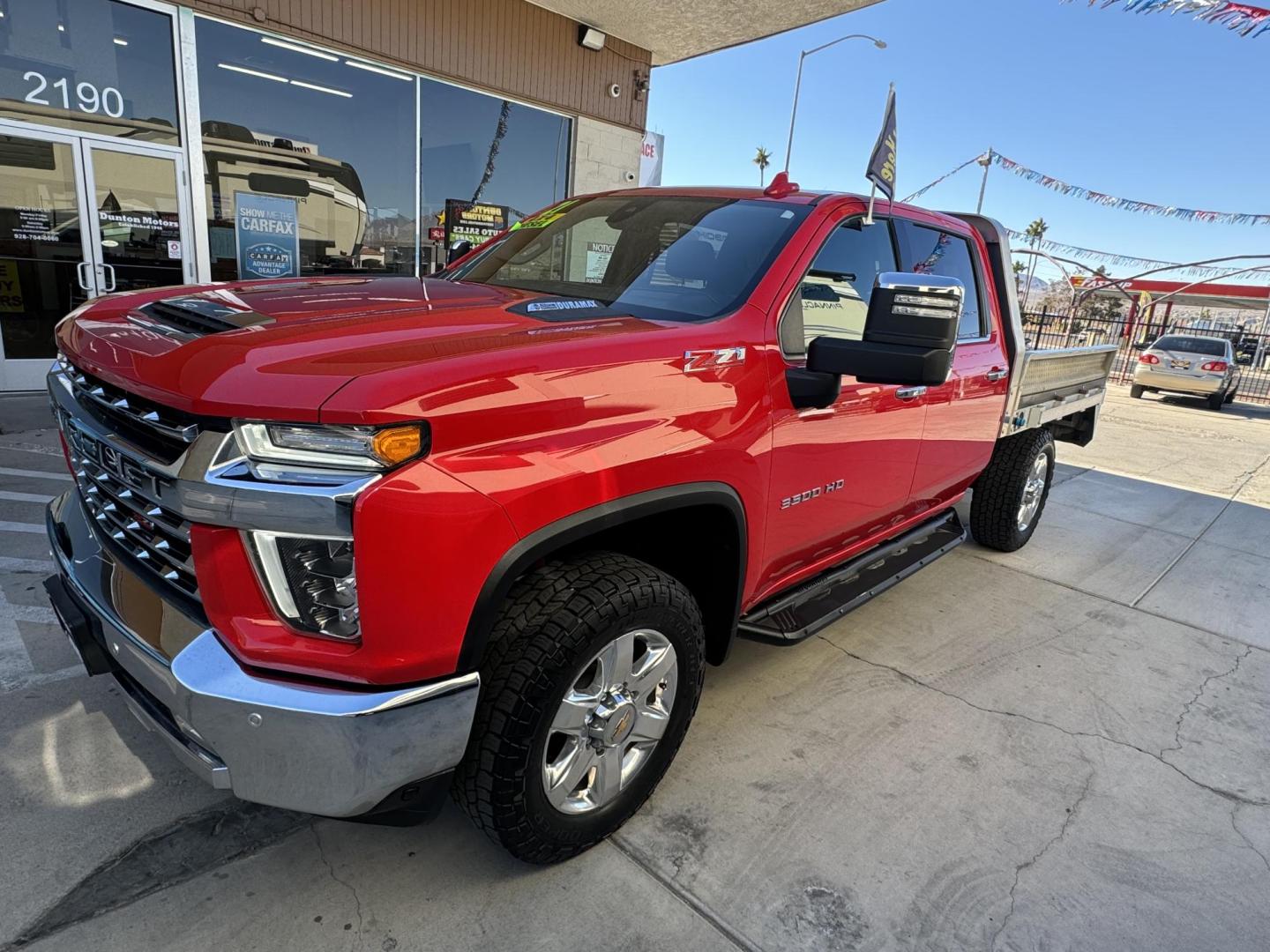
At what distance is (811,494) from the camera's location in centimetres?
274

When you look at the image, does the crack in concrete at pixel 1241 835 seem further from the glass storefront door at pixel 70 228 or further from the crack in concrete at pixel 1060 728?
the glass storefront door at pixel 70 228

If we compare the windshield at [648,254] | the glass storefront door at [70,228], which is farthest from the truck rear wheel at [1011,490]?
the glass storefront door at [70,228]

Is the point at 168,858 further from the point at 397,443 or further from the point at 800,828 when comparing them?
the point at 800,828

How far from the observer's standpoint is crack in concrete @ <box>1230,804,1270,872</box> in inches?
97.0

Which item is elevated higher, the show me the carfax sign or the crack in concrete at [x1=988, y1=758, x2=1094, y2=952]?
the show me the carfax sign

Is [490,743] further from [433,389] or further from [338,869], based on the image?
[433,389]

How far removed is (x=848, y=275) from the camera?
296 cm

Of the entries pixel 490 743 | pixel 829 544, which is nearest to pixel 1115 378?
pixel 829 544

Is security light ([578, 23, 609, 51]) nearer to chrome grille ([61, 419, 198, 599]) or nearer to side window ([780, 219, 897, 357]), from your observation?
side window ([780, 219, 897, 357])

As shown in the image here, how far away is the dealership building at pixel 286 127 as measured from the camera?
22.8ft

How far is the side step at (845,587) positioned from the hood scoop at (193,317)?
1772 millimetres

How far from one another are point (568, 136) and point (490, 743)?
10.3 meters

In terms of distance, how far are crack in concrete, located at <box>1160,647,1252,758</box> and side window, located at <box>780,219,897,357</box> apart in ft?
6.81

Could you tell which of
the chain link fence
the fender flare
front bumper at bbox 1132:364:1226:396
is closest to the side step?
the fender flare
